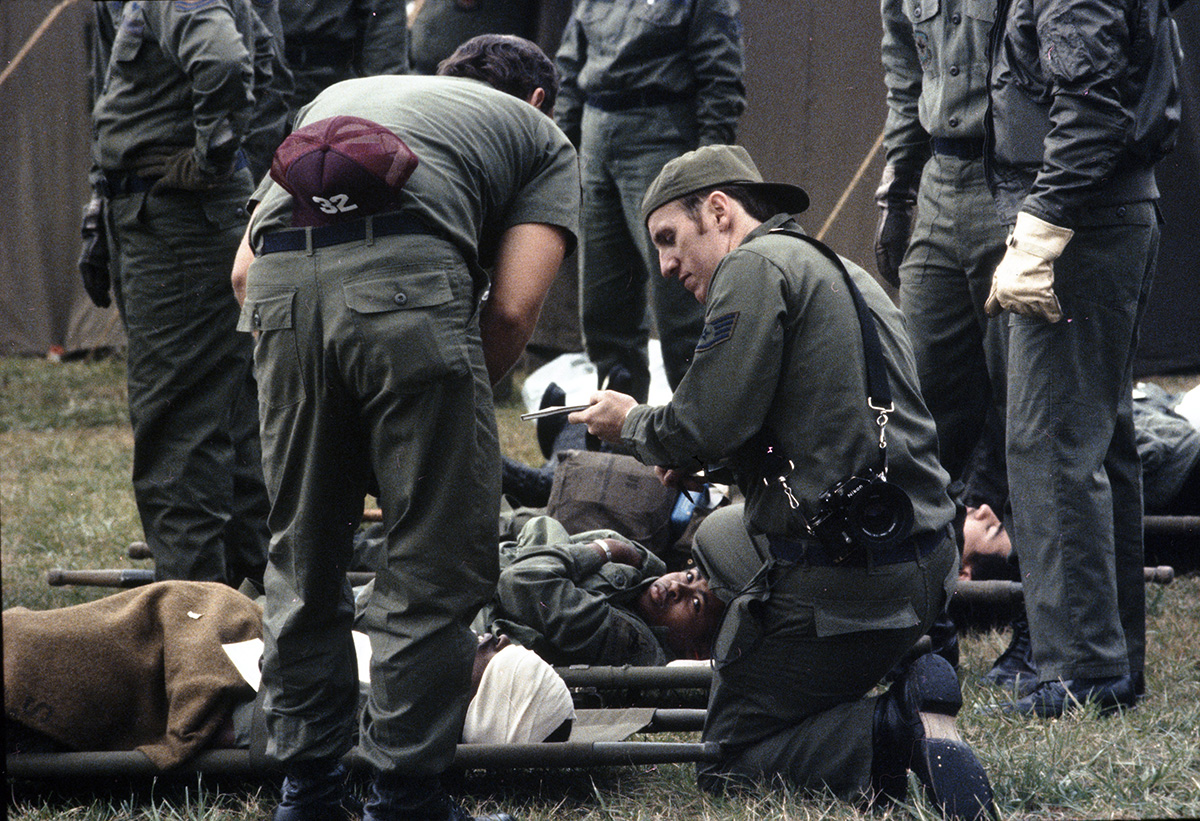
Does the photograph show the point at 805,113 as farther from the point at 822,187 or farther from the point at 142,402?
the point at 142,402

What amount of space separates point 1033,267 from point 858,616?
0.99 metres

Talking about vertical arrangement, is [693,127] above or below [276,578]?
above

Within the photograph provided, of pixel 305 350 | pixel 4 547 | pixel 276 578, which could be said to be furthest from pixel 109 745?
pixel 4 547

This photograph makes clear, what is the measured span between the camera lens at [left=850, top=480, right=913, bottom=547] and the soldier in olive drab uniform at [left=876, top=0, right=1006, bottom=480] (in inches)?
37.9

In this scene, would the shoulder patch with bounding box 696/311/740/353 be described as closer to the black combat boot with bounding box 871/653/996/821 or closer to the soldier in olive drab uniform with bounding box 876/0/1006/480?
the black combat boot with bounding box 871/653/996/821

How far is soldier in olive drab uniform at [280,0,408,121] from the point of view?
5547 mm

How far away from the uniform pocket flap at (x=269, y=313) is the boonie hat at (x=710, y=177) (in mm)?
964

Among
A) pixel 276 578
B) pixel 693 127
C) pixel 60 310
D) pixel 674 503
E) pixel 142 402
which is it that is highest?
pixel 693 127

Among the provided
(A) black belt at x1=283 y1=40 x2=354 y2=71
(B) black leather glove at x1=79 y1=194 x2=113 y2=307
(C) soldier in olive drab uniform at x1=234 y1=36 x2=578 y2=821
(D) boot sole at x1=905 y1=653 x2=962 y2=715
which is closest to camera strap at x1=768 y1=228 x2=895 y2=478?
(D) boot sole at x1=905 y1=653 x2=962 y2=715

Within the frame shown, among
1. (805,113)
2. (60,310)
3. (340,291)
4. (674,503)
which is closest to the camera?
(340,291)

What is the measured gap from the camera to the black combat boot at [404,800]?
2.48 meters

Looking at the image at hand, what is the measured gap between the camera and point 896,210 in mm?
4254

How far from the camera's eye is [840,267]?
9.55 feet

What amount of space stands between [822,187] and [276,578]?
18.1 feet
